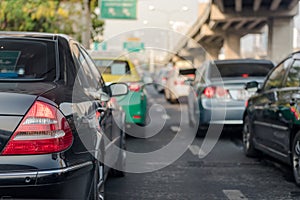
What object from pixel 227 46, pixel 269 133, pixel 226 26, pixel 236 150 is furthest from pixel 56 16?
pixel 227 46

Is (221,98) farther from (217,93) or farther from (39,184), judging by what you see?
(39,184)

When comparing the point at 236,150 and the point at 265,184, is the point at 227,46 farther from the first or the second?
the point at 265,184

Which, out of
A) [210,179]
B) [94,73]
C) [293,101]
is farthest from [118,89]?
[293,101]

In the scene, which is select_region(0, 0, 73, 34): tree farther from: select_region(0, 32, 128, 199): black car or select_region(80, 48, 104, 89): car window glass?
select_region(0, 32, 128, 199): black car

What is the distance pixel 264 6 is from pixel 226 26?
868 centimetres

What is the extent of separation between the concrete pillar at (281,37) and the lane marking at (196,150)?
25.5 m

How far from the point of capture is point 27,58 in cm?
432

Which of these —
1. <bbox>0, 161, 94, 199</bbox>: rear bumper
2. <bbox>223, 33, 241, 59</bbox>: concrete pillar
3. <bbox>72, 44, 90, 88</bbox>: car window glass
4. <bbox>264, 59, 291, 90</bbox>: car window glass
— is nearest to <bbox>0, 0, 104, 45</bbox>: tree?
<bbox>264, 59, 291, 90</bbox>: car window glass

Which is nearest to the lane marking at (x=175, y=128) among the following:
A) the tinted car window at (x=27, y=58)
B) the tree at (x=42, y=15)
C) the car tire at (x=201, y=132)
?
the car tire at (x=201, y=132)

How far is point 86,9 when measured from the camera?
20.5 metres

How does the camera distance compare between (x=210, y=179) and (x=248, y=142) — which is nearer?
(x=210, y=179)

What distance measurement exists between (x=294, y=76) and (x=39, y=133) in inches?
184

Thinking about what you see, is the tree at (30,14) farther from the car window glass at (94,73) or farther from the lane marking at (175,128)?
the car window glass at (94,73)

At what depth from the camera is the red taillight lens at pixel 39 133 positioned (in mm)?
3342
